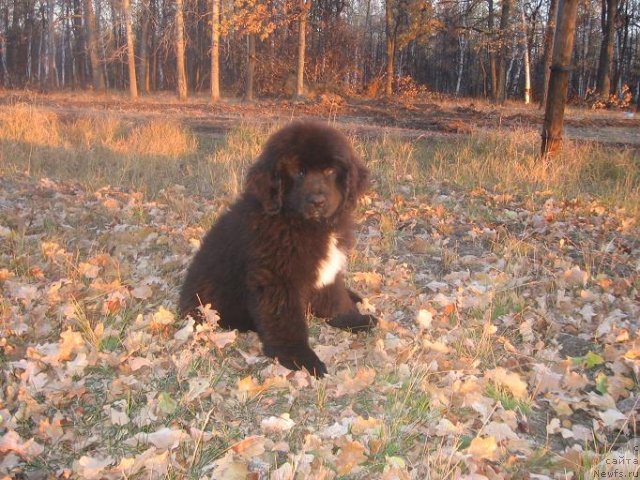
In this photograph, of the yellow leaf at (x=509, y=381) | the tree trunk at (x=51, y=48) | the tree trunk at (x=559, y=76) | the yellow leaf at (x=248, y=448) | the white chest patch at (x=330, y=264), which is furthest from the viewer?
the tree trunk at (x=51, y=48)

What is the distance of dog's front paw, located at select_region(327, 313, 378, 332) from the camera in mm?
4234

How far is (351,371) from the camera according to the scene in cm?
358

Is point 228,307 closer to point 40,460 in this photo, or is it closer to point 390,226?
point 40,460

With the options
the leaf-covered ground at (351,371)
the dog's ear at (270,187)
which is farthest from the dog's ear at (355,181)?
the leaf-covered ground at (351,371)

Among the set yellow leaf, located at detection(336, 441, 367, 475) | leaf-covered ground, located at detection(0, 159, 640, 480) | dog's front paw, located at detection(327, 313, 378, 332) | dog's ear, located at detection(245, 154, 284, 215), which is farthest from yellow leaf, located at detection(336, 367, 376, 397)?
dog's ear, located at detection(245, 154, 284, 215)

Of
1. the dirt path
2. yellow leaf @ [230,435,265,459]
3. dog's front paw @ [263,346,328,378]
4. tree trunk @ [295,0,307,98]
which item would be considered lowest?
yellow leaf @ [230,435,265,459]

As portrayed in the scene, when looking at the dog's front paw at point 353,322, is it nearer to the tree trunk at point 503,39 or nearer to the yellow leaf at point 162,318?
the yellow leaf at point 162,318

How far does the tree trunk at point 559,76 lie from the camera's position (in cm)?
860

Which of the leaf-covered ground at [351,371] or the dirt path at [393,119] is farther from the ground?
the dirt path at [393,119]

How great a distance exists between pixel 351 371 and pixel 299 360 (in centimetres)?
34

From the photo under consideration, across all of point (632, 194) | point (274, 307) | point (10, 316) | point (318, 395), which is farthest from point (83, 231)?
point (632, 194)

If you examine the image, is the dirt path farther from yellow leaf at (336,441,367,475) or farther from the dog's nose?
yellow leaf at (336,441,367,475)

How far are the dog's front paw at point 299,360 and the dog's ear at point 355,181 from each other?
1.06 meters

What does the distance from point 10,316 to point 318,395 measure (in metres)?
2.29
